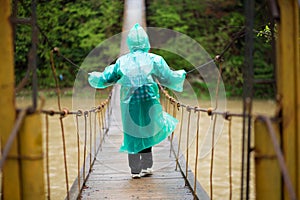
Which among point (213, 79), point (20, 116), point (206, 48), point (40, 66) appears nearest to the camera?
point (20, 116)

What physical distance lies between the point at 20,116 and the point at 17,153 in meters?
0.12

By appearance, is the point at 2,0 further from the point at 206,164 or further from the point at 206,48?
the point at 206,48

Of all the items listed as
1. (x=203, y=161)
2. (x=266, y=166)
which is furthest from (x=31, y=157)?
(x=203, y=161)

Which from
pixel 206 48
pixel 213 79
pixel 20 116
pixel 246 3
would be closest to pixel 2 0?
pixel 20 116

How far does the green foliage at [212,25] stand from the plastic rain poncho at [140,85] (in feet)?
25.8

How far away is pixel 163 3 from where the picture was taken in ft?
38.4

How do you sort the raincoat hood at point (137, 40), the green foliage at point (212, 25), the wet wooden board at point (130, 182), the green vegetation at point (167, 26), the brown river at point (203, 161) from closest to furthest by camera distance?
the wet wooden board at point (130, 182) < the raincoat hood at point (137, 40) < the brown river at point (203, 161) < the green vegetation at point (167, 26) < the green foliage at point (212, 25)

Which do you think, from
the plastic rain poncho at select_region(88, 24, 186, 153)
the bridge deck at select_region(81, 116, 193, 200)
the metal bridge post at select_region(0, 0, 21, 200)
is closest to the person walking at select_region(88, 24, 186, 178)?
the plastic rain poncho at select_region(88, 24, 186, 153)

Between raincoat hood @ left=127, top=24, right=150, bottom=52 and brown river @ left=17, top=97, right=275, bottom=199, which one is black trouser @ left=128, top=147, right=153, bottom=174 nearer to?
raincoat hood @ left=127, top=24, right=150, bottom=52

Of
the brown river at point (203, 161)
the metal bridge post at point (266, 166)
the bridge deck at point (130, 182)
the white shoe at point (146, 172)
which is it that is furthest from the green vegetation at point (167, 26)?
the metal bridge post at point (266, 166)

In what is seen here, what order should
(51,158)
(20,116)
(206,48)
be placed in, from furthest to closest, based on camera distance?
(206,48), (51,158), (20,116)

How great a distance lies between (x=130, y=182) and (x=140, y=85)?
1.76 feet

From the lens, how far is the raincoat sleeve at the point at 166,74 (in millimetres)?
2811

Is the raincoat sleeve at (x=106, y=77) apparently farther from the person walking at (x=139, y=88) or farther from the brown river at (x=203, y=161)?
the brown river at (x=203, y=161)
